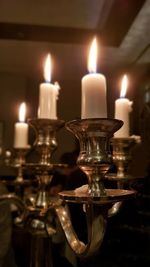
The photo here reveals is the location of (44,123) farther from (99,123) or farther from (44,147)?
(99,123)

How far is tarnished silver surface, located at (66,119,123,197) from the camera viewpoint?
29cm

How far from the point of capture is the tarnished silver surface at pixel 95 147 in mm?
293

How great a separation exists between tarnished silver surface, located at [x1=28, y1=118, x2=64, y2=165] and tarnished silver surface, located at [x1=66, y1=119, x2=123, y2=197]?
205mm

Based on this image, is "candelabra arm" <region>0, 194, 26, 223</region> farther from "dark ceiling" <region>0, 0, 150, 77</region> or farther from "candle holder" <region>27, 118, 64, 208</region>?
"dark ceiling" <region>0, 0, 150, 77</region>

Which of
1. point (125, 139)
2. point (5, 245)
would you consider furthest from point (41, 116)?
point (5, 245)

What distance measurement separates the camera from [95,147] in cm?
31

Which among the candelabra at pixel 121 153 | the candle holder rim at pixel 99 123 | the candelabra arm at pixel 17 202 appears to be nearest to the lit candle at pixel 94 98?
the candle holder rim at pixel 99 123

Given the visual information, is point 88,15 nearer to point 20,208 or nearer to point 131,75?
point 131,75

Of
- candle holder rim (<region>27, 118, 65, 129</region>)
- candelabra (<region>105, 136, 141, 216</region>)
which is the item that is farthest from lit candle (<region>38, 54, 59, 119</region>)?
candelabra (<region>105, 136, 141, 216</region>)

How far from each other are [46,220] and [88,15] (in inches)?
22.0

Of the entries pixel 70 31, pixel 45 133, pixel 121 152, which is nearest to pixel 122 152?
pixel 121 152

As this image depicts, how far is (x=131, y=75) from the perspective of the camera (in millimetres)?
664

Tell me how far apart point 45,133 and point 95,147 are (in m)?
0.23

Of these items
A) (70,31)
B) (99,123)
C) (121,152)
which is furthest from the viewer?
(70,31)
